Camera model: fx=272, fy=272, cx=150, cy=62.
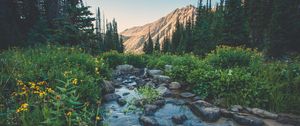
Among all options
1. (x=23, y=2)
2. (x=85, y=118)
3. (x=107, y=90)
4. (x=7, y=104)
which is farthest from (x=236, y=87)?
(x=23, y=2)

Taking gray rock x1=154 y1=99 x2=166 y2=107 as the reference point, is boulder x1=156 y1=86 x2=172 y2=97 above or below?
above

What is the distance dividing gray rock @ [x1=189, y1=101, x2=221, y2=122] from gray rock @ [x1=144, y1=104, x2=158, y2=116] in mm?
1118

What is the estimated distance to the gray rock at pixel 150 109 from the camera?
24.8ft

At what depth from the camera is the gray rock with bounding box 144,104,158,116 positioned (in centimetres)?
755

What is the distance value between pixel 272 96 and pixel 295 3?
997 inches

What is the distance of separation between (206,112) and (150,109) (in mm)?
1550

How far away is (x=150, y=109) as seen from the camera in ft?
25.2

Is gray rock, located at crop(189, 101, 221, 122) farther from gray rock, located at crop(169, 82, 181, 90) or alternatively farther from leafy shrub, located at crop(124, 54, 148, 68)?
leafy shrub, located at crop(124, 54, 148, 68)

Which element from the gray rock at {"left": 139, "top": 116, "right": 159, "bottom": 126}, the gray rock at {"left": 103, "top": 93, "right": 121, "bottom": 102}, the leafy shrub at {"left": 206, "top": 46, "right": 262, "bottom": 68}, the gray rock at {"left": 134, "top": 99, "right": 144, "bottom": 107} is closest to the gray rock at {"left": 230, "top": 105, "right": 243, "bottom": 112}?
the gray rock at {"left": 139, "top": 116, "right": 159, "bottom": 126}

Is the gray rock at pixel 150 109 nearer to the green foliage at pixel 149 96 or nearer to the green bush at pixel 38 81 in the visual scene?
the green foliage at pixel 149 96

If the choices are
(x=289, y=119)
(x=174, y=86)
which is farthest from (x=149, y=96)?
(x=289, y=119)

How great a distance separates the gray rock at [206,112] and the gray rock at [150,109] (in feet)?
3.67

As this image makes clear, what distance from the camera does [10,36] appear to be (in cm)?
1964

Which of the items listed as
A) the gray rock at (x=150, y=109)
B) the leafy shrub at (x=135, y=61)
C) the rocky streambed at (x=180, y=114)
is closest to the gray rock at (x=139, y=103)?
the rocky streambed at (x=180, y=114)
